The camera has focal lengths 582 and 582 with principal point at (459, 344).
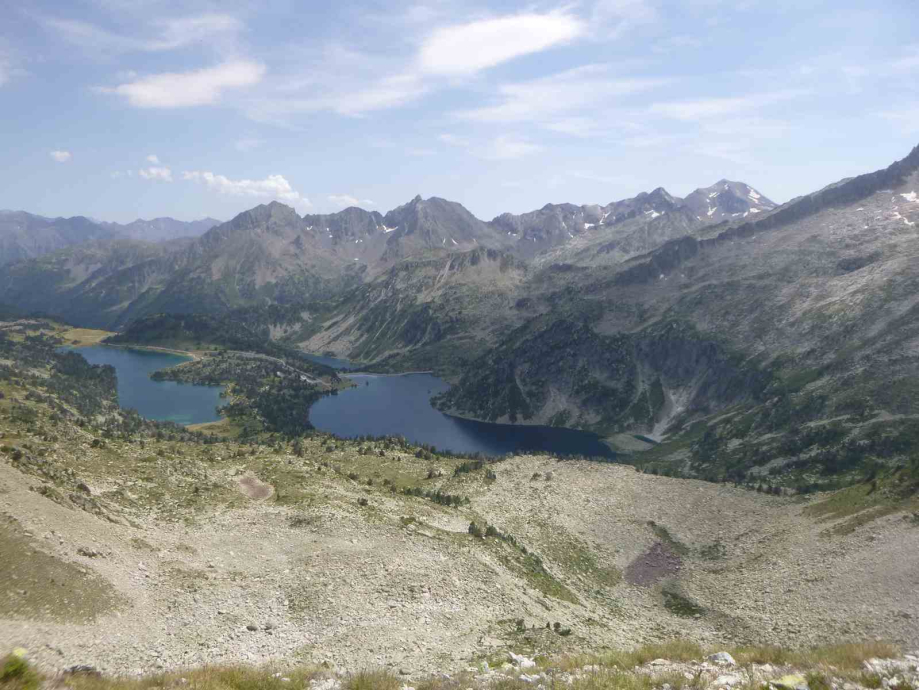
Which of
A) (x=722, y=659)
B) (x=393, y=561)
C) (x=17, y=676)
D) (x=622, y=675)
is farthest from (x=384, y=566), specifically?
(x=17, y=676)

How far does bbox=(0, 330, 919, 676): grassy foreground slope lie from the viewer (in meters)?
33.0

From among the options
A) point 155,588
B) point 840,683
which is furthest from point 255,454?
point 840,683

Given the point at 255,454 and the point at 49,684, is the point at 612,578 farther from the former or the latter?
the point at 49,684

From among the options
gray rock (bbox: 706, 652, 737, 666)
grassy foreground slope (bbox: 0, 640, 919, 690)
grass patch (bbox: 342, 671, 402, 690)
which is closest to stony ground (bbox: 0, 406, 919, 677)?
grassy foreground slope (bbox: 0, 640, 919, 690)

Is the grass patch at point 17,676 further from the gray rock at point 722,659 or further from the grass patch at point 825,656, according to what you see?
the grass patch at point 825,656

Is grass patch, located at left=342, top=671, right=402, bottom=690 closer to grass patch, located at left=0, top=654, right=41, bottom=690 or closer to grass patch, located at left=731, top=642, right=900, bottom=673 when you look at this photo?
grass patch, located at left=0, top=654, right=41, bottom=690

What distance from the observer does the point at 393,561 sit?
4791 centimetres

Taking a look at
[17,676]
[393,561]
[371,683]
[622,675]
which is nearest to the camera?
[17,676]

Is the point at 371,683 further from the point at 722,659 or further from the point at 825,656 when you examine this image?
the point at 825,656

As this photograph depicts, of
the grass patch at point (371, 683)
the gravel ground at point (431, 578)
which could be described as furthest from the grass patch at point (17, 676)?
the grass patch at point (371, 683)

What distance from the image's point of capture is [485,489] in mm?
83375

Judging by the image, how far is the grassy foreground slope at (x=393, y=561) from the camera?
32969mm

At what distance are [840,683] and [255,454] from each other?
72.4 m

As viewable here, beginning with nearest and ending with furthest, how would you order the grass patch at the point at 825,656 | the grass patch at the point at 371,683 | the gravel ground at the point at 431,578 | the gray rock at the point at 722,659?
the grass patch at the point at 371,683
the grass patch at the point at 825,656
the gray rock at the point at 722,659
the gravel ground at the point at 431,578
